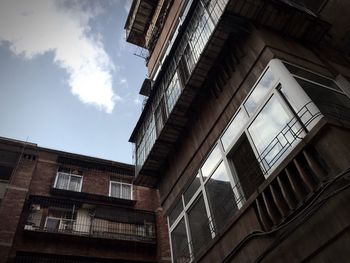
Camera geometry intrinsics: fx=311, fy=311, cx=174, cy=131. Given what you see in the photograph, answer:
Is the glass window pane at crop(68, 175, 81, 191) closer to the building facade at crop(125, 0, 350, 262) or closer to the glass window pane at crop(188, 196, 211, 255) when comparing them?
the building facade at crop(125, 0, 350, 262)

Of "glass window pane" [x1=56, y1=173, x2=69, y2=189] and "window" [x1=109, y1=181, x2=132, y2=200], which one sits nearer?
"glass window pane" [x1=56, y1=173, x2=69, y2=189]

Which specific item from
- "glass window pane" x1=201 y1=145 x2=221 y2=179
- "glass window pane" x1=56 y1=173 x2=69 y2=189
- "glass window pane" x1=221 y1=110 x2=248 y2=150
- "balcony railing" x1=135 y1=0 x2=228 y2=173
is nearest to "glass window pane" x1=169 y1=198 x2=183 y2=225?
"glass window pane" x1=201 y1=145 x2=221 y2=179

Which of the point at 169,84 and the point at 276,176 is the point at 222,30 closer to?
the point at 169,84

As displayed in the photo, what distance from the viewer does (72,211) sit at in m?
17.2

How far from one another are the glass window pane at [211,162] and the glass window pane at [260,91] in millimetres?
1606

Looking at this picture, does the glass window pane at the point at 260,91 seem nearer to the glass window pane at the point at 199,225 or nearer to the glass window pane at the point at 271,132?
the glass window pane at the point at 271,132

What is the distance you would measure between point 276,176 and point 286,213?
68 centimetres

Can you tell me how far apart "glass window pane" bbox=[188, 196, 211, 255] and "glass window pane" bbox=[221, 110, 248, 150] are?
1835 mm

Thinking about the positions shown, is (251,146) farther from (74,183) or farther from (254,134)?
(74,183)

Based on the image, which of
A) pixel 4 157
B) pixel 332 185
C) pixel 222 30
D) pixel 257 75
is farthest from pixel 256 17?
pixel 4 157

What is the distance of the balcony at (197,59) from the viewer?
26.4ft

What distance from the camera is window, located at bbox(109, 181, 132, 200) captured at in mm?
20128

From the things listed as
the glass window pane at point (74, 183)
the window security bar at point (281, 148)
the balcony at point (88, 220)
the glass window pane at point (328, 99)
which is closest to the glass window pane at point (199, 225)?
the window security bar at point (281, 148)

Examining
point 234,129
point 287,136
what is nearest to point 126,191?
point 234,129
